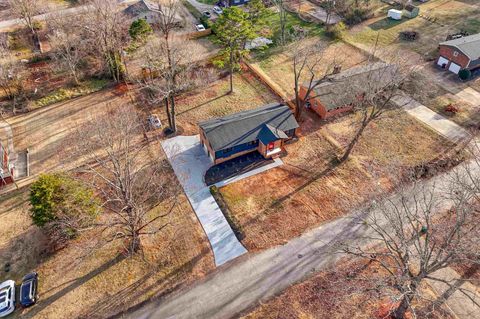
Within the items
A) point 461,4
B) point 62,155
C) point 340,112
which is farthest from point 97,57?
point 461,4

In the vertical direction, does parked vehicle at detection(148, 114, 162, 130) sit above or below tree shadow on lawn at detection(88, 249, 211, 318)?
above

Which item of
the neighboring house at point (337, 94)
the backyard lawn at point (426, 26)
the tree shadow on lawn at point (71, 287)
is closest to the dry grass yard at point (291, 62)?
the backyard lawn at point (426, 26)

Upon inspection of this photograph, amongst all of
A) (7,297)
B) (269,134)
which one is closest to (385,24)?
(269,134)

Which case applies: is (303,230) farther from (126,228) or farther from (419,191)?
(126,228)

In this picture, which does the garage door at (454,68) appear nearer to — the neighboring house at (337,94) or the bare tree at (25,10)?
the neighboring house at (337,94)

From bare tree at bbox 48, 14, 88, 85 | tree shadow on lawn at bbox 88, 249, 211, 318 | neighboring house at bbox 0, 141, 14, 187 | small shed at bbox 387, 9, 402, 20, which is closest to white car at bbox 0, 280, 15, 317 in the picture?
tree shadow on lawn at bbox 88, 249, 211, 318

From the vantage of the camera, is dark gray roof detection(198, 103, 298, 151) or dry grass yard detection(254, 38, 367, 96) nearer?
dark gray roof detection(198, 103, 298, 151)

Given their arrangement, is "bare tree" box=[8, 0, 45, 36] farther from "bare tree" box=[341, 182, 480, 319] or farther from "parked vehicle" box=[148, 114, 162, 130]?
"bare tree" box=[341, 182, 480, 319]
